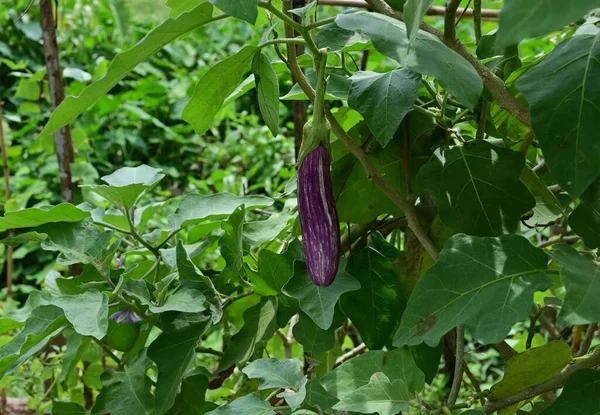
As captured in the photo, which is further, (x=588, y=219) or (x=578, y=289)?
(x=588, y=219)

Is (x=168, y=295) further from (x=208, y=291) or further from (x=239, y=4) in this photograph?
(x=239, y=4)

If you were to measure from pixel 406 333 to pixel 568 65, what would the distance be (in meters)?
0.20

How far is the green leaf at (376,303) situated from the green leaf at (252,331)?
0.22 ft

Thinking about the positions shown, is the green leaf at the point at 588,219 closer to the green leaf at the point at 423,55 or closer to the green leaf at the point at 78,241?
the green leaf at the point at 423,55

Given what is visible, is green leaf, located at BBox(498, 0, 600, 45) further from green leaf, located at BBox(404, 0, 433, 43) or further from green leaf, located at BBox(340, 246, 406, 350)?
green leaf, located at BBox(340, 246, 406, 350)

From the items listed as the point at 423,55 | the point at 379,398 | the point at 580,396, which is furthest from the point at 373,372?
the point at 423,55

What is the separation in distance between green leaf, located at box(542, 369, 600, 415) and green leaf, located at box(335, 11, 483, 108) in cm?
20

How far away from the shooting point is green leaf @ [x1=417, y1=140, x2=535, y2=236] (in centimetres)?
58

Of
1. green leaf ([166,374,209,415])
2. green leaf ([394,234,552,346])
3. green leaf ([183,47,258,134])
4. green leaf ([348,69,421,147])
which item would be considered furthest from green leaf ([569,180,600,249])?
green leaf ([166,374,209,415])

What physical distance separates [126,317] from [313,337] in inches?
8.4

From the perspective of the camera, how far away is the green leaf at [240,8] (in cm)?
44

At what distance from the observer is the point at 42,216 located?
2.32 feet

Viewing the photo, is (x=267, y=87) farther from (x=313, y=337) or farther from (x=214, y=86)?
(x=313, y=337)

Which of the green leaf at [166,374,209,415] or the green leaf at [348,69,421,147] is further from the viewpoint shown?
the green leaf at [166,374,209,415]
